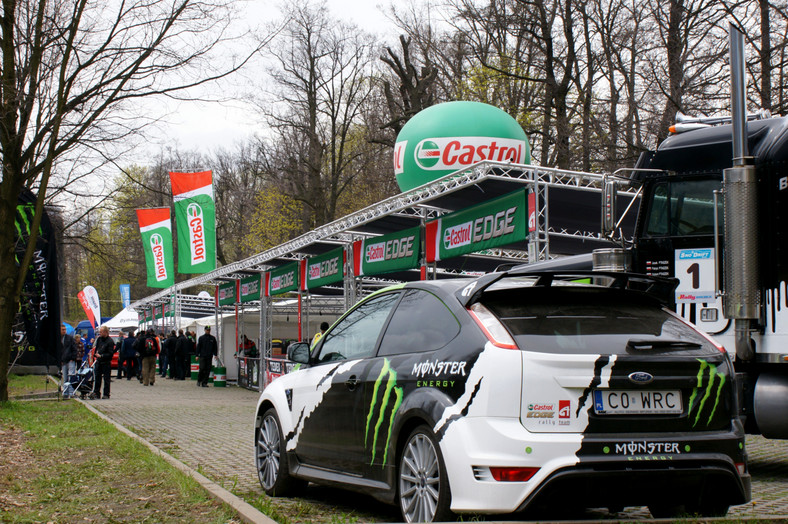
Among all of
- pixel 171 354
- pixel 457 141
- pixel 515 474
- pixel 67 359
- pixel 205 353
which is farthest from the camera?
pixel 171 354

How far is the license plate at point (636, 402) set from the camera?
5.19 m

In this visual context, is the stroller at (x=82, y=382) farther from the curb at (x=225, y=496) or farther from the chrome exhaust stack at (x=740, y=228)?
the chrome exhaust stack at (x=740, y=228)

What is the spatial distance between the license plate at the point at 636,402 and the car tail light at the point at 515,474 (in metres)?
0.51

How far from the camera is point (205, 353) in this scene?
30766mm

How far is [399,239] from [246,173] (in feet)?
152

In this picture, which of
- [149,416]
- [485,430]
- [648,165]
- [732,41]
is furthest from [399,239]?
[485,430]

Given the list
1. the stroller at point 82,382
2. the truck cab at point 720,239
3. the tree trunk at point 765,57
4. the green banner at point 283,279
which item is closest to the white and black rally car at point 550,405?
the truck cab at point 720,239

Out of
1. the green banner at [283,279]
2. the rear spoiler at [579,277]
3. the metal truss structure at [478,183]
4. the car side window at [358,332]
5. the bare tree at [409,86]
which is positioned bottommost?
the car side window at [358,332]

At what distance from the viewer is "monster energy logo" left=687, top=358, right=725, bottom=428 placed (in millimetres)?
5406

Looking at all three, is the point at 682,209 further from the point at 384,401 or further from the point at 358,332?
the point at 384,401

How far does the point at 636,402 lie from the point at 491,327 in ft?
2.96

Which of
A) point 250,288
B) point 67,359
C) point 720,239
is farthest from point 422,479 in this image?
point 250,288

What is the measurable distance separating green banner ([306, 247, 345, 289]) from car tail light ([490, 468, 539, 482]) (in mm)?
17777

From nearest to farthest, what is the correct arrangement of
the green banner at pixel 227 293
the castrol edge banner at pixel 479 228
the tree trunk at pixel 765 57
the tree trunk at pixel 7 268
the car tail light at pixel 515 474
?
the car tail light at pixel 515 474, the castrol edge banner at pixel 479 228, the tree trunk at pixel 7 268, the tree trunk at pixel 765 57, the green banner at pixel 227 293
